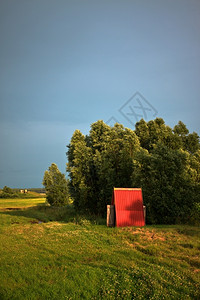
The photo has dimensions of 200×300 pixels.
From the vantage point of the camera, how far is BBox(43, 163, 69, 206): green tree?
5384 centimetres

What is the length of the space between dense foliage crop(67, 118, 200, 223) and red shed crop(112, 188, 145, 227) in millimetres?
2386

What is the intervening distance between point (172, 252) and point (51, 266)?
7440 millimetres

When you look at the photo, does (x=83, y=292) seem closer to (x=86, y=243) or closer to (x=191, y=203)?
(x=86, y=243)

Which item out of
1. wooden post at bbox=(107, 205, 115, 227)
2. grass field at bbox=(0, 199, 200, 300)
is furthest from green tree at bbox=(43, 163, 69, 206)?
grass field at bbox=(0, 199, 200, 300)

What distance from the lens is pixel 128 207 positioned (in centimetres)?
2139

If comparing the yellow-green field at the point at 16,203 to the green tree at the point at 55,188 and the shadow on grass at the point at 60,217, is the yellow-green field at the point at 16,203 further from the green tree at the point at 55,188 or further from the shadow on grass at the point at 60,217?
the shadow on grass at the point at 60,217

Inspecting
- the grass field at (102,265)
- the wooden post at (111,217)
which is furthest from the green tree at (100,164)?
the grass field at (102,265)

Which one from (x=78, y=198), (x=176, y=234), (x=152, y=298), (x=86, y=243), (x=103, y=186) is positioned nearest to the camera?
(x=152, y=298)

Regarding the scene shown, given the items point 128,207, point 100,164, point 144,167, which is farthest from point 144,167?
point 100,164

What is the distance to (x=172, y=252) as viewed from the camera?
13.1 m

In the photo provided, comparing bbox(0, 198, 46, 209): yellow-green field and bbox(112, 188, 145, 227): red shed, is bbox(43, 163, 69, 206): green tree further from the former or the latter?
bbox(112, 188, 145, 227): red shed

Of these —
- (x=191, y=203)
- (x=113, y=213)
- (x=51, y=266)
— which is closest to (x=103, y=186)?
(x=113, y=213)

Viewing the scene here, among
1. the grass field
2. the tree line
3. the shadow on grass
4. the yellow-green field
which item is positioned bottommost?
the yellow-green field

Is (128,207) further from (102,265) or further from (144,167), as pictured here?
(102,265)
